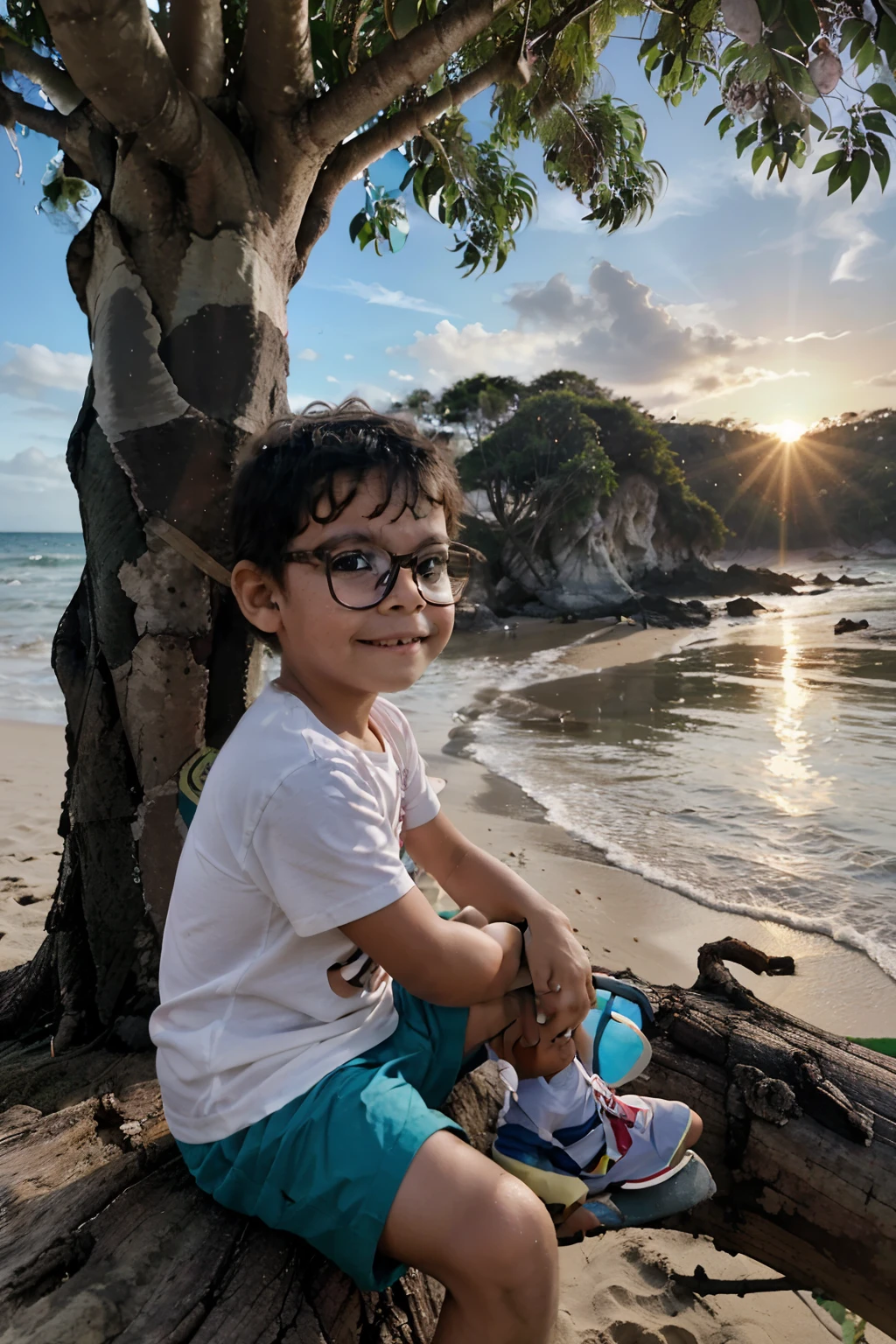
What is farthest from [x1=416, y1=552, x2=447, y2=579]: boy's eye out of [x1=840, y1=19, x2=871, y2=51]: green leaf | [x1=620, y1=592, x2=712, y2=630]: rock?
[x1=620, y1=592, x2=712, y2=630]: rock

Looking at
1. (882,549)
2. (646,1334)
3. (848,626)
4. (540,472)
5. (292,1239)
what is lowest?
(848,626)

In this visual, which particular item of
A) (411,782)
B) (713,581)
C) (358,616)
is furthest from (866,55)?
(713,581)

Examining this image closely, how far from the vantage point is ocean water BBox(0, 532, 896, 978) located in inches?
182

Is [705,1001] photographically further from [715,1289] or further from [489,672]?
[489,672]

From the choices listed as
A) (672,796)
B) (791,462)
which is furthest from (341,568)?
(791,462)

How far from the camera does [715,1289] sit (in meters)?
1.88

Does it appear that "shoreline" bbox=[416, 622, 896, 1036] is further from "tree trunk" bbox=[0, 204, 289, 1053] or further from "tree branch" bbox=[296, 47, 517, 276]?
"tree branch" bbox=[296, 47, 517, 276]

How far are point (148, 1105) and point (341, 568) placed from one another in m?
1.30

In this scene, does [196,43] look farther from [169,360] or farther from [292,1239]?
[292,1239]

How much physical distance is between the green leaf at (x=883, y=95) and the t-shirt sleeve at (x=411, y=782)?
1804 mm

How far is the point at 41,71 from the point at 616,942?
13.2 feet

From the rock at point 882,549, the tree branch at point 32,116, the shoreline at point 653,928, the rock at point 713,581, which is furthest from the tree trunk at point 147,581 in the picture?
the rock at point 882,549

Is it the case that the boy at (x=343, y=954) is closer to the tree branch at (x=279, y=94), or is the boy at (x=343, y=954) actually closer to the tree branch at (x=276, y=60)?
the tree branch at (x=279, y=94)

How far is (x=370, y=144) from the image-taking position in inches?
106
